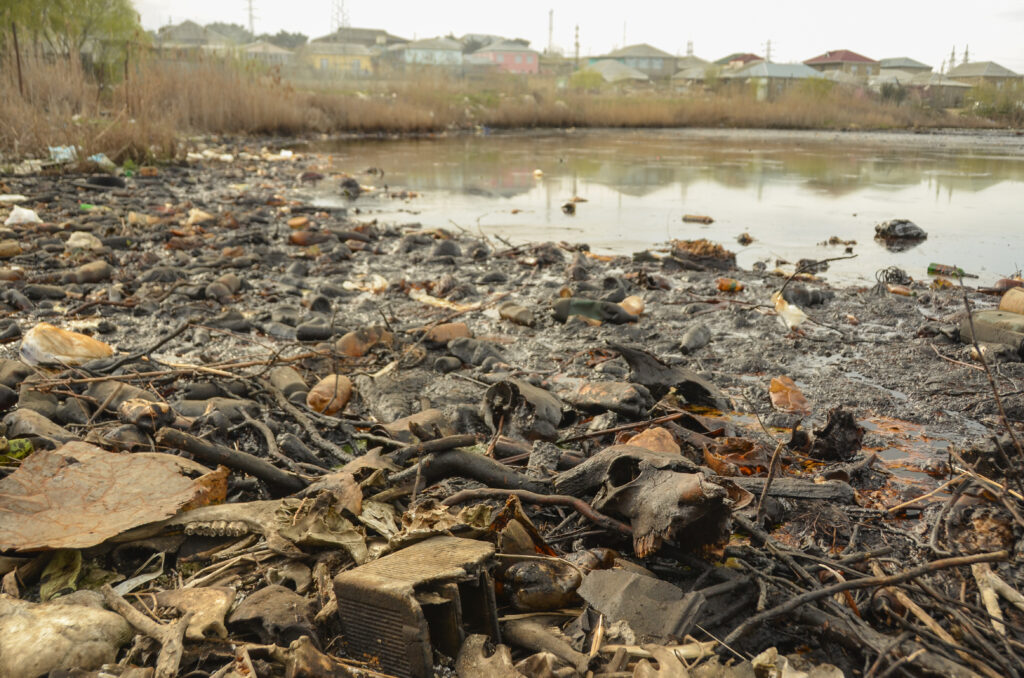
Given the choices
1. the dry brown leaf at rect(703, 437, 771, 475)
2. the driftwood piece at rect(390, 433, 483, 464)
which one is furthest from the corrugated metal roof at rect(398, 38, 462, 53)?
the driftwood piece at rect(390, 433, 483, 464)

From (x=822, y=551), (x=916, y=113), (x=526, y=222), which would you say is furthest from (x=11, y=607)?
(x=916, y=113)

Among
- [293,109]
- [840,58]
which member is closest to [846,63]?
[840,58]

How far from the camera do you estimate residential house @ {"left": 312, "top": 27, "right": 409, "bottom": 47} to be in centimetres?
7231

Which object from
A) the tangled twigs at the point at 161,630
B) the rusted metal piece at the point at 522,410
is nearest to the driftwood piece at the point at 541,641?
the tangled twigs at the point at 161,630

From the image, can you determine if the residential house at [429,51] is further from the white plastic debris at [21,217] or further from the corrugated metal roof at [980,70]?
the white plastic debris at [21,217]

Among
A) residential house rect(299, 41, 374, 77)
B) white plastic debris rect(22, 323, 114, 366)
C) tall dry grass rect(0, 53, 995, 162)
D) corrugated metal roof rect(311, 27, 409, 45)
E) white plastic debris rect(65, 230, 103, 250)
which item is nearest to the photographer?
white plastic debris rect(22, 323, 114, 366)

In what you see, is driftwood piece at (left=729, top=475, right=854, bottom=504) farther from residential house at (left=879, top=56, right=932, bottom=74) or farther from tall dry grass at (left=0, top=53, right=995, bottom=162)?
residential house at (left=879, top=56, right=932, bottom=74)

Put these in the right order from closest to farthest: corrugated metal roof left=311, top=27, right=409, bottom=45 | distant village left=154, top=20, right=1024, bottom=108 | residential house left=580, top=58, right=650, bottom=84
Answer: distant village left=154, top=20, right=1024, bottom=108 → residential house left=580, top=58, right=650, bottom=84 → corrugated metal roof left=311, top=27, right=409, bottom=45

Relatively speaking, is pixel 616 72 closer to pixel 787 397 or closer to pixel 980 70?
pixel 980 70

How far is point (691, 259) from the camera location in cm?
516

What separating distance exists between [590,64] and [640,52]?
6.73m

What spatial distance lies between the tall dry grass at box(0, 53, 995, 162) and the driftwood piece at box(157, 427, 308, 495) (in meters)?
8.75

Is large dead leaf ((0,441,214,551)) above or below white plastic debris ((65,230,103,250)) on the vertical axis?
below

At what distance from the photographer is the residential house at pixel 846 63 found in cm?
5928
